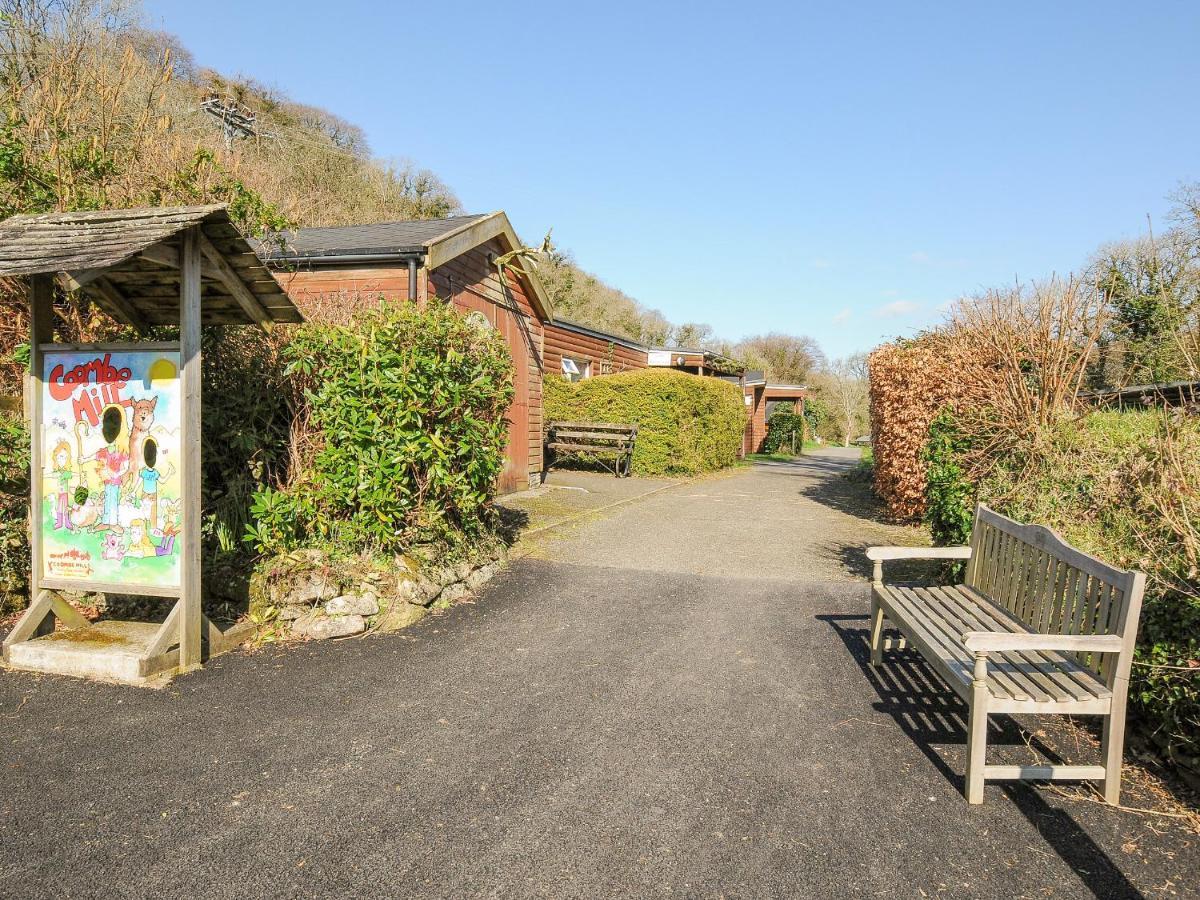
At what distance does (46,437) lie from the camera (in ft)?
16.0

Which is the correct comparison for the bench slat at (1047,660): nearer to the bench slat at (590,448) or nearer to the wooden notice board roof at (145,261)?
the wooden notice board roof at (145,261)

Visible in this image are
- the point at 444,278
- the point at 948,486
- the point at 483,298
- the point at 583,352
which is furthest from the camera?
the point at 583,352

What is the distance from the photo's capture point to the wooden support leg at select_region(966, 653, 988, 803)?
3299 millimetres

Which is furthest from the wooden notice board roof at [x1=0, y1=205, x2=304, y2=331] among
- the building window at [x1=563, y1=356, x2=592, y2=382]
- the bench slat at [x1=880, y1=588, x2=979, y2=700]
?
the building window at [x1=563, y1=356, x2=592, y2=382]

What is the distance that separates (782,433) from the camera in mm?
34250

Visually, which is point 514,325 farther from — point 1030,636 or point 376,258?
point 1030,636

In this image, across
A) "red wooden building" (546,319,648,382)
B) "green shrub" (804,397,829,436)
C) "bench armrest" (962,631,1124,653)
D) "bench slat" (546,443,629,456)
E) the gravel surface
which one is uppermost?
"red wooden building" (546,319,648,382)

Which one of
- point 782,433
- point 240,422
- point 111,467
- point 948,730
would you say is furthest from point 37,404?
point 782,433

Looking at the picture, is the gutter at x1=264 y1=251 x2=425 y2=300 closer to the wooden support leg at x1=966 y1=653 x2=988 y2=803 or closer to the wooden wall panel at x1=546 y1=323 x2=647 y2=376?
the wooden wall panel at x1=546 y1=323 x2=647 y2=376

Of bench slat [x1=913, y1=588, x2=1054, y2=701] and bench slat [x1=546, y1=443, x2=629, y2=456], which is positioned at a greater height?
bench slat [x1=546, y1=443, x2=629, y2=456]

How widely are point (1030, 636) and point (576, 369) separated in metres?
17.6

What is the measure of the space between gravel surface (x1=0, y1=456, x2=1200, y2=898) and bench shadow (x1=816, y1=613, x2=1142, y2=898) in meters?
0.02

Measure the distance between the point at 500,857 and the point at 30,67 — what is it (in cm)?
1104

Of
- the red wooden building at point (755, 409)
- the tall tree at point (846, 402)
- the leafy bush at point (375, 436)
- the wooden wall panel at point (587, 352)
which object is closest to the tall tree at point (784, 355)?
the tall tree at point (846, 402)
